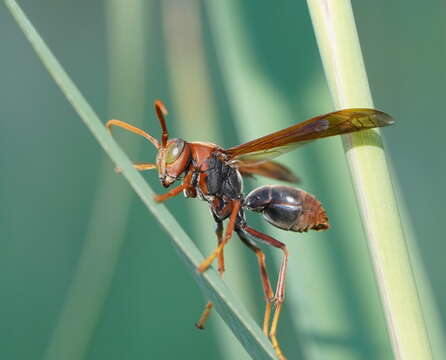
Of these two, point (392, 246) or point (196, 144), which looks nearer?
point (392, 246)

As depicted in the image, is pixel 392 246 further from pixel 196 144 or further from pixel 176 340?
pixel 176 340

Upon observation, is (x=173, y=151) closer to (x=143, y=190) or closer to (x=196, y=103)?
(x=196, y=103)

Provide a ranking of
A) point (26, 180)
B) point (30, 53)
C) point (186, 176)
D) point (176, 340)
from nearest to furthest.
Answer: point (186, 176) → point (176, 340) → point (26, 180) → point (30, 53)

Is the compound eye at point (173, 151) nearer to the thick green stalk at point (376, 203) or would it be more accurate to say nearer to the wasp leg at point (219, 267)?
the wasp leg at point (219, 267)

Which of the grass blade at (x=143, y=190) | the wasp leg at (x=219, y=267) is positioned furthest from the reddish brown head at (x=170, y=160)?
the grass blade at (x=143, y=190)

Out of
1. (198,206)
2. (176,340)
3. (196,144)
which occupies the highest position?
(196,144)

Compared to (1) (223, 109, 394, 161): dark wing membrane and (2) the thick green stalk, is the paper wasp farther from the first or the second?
(2) the thick green stalk

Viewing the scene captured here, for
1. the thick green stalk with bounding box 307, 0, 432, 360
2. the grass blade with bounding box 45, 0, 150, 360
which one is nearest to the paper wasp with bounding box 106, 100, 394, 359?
the grass blade with bounding box 45, 0, 150, 360

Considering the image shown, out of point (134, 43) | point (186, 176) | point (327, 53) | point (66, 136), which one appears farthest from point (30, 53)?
point (327, 53)
